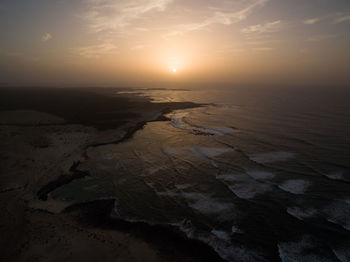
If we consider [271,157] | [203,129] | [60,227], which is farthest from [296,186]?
[203,129]

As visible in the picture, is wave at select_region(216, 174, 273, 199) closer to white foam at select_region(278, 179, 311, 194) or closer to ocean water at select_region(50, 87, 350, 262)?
ocean water at select_region(50, 87, 350, 262)

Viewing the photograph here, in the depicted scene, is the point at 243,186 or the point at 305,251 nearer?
the point at 305,251

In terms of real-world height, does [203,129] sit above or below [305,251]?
above

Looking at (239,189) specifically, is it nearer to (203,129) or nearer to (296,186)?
(296,186)

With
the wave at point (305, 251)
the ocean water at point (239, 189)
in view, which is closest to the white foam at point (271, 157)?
the ocean water at point (239, 189)

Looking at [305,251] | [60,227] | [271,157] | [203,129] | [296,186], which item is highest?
[203,129]

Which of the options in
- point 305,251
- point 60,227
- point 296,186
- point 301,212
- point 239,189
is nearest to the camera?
point 305,251

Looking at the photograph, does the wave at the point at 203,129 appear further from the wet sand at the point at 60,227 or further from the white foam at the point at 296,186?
the wet sand at the point at 60,227
